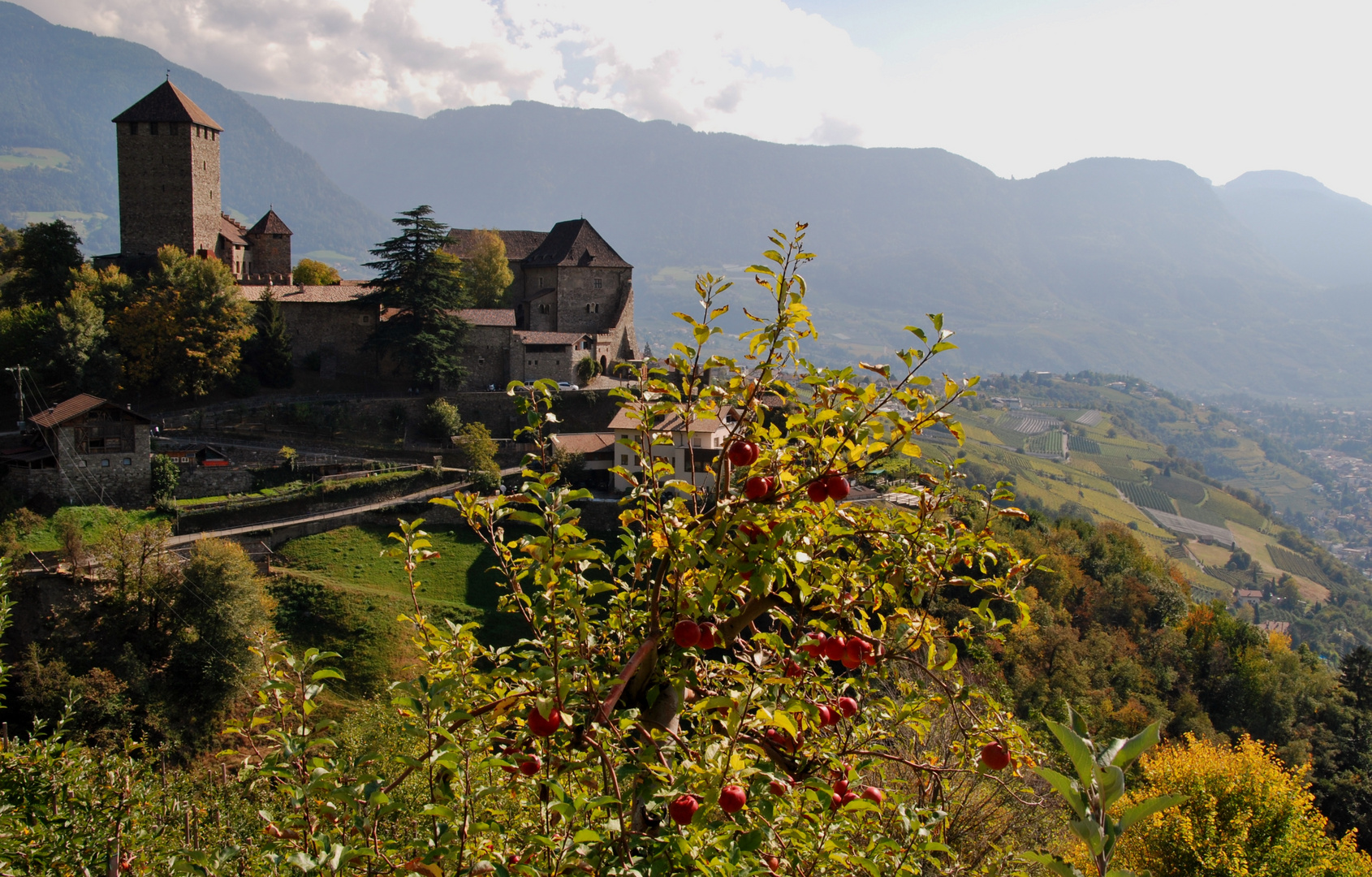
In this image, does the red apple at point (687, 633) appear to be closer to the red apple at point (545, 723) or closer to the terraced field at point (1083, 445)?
the red apple at point (545, 723)

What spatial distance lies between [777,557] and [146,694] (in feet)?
73.9

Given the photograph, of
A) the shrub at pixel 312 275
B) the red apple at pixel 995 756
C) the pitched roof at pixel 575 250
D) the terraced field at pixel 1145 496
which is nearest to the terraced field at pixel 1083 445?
the terraced field at pixel 1145 496

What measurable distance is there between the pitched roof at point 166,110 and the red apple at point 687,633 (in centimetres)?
4094

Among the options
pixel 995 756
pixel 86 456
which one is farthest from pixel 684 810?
pixel 86 456

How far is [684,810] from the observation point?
2605mm

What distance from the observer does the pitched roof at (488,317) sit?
3744 cm

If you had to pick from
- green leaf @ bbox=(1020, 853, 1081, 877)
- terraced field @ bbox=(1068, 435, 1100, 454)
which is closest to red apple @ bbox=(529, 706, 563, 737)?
green leaf @ bbox=(1020, 853, 1081, 877)

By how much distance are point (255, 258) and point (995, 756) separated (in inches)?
1797

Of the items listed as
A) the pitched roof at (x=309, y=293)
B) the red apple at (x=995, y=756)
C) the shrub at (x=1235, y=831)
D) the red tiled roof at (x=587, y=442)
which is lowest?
the shrub at (x=1235, y=831)

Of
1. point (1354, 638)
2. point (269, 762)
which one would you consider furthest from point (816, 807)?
point (1354, 638)

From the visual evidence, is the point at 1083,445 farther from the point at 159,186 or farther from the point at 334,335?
the point at 159,186

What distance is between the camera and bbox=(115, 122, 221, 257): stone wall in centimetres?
3575

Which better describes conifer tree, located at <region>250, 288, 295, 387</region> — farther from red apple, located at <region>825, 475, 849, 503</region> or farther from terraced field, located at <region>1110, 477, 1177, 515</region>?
terraced field, located at <region>1110, 477, 1177, 515</region>

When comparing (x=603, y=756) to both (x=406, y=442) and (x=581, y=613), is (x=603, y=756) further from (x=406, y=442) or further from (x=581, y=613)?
(x=406, y=442)
